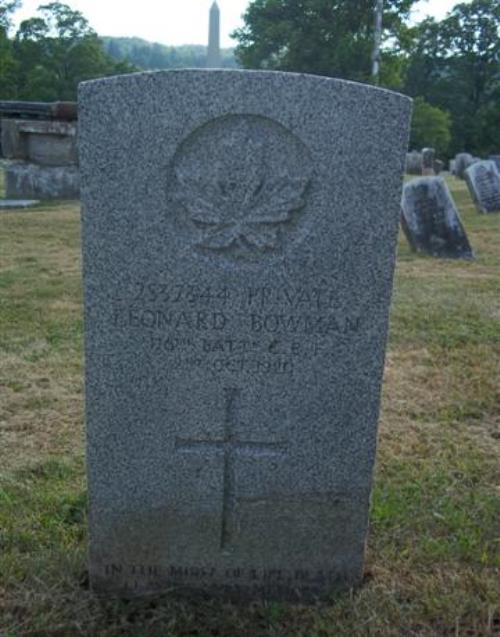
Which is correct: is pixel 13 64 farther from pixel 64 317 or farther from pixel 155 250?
pixel 155 250

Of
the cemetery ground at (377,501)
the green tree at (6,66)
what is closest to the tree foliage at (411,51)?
the green tree at (6,66)

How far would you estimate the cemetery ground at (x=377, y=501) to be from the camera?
2.50m

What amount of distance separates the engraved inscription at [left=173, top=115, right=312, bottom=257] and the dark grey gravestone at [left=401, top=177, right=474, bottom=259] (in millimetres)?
6931

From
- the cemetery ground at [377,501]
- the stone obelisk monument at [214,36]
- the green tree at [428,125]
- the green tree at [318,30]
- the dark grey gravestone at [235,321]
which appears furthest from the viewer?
the green tree at [428,125]

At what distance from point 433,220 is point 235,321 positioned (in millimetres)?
7176

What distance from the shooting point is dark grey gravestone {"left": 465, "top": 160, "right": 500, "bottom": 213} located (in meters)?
13.7

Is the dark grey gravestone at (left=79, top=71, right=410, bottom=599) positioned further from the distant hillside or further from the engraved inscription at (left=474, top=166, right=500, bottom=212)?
the distant hillside

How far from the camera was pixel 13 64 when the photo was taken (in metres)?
39.0

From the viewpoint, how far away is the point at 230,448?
8.29 ft

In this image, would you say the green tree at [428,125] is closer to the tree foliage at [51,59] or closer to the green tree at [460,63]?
the green tree at [460,63]

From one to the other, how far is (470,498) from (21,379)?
284 centimetres

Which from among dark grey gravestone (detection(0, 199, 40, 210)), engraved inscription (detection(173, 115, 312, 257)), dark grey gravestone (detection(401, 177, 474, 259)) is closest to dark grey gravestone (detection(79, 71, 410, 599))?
engraved inscription (detection(173, 115, 312, 257))

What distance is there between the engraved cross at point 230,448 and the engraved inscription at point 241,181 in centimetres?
57

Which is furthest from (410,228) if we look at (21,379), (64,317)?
(21,379)
